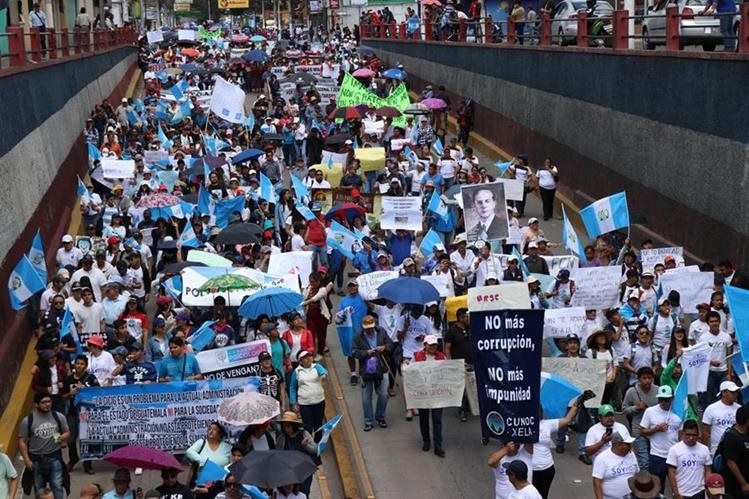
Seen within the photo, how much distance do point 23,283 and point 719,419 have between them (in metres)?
8.48

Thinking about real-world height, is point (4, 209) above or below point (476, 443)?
above

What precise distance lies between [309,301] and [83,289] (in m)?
2.78

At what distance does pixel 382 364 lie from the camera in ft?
47.3

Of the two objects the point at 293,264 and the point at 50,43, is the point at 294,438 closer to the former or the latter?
the point at 293,264

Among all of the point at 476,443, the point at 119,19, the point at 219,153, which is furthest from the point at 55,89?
the point at 119,19

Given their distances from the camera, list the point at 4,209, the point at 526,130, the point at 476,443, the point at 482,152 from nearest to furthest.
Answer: the point at 476,443 → the point at 4,209 → the point at 526,130 → the point at 482,152

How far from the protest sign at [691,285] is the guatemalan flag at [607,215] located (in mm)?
2906

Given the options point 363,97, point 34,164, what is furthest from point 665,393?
point 363,97

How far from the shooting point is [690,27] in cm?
2266

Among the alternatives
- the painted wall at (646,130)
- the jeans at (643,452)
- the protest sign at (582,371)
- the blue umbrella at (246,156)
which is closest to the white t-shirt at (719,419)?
the jeans at (643,452)

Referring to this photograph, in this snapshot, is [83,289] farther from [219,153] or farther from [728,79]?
[219,153]

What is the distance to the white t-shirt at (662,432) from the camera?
1144cm

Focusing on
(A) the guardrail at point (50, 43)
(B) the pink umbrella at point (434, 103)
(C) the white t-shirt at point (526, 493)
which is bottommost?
(C) the white t-shirt at point (526, 493)

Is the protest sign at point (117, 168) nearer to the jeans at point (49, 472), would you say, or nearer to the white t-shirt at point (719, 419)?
the jeans at point (49, 472)
